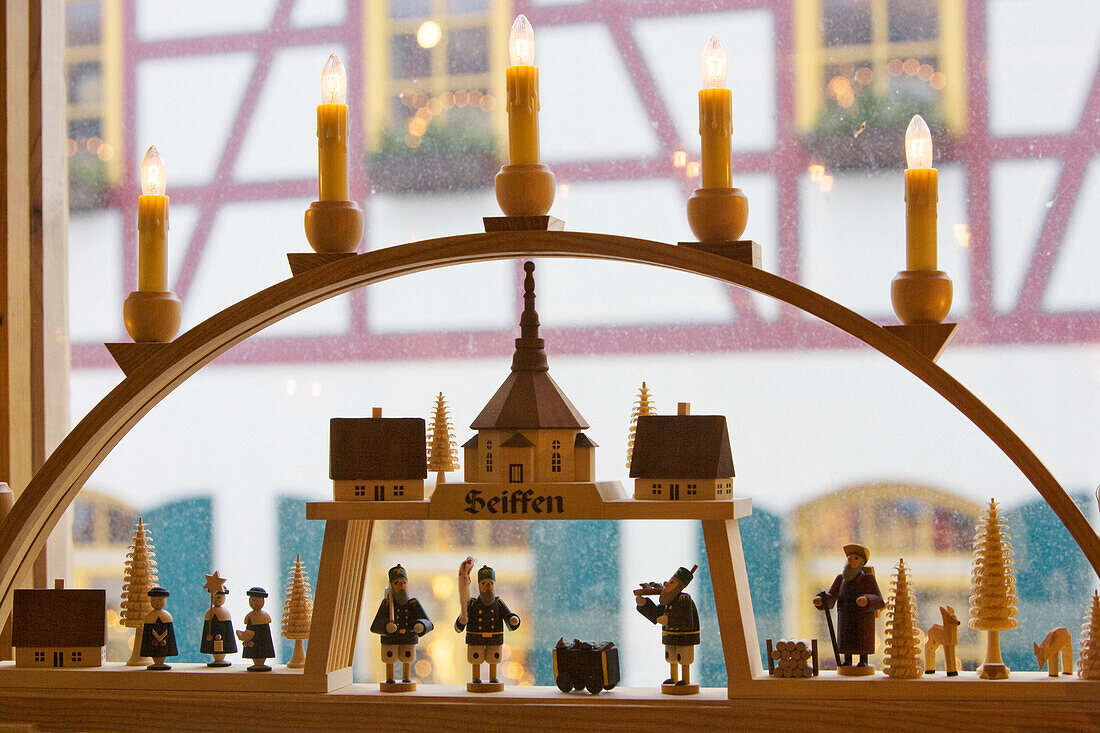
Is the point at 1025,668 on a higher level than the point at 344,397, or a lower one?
lower

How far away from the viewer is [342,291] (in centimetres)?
128

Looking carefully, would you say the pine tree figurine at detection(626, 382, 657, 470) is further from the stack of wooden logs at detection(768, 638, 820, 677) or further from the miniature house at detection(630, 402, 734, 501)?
the stack of wooden logs at detection(768, 638, 820, 677)

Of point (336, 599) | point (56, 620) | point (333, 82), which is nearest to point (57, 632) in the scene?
point (56, 620)

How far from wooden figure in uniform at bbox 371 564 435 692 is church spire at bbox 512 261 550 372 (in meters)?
0.29

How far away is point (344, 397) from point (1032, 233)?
894mm

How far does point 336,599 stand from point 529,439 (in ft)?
0.93

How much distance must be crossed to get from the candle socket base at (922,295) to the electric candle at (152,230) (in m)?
0.78

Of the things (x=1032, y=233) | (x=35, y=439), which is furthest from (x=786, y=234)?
(x=35, y=439)

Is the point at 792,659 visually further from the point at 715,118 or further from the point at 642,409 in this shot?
the point at 715,118

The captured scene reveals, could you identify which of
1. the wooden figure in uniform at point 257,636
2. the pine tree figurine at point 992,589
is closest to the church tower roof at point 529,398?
the wooden figure in uniform at point 257,636

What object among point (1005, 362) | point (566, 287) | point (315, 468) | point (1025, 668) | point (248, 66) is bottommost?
point (1025, 668)

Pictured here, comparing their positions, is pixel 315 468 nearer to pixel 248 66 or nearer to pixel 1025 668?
pixel 248 66

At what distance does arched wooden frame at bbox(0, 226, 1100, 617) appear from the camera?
1121 millimetres

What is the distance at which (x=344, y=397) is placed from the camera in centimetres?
154
